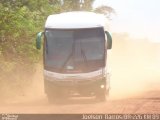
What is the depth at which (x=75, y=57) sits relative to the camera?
2209cm

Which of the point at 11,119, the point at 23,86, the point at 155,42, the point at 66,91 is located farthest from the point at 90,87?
the point at 155,42

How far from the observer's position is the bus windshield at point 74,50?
21938 mm

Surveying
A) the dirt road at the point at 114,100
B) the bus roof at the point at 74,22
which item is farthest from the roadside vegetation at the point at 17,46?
the bus roof at the point at 74,22

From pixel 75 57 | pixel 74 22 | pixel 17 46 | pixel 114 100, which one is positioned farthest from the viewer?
pixel 17 46

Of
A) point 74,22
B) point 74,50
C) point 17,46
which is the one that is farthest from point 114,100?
point 17,46

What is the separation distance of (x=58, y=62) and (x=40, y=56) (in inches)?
348

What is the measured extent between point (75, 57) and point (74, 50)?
270 millimetres

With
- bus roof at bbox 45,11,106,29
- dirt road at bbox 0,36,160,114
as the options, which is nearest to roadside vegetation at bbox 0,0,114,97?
dirt road at bbox 0,36,160,114

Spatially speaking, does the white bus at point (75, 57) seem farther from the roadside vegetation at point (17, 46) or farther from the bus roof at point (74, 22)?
the roadside vegetation at point (17, 46)

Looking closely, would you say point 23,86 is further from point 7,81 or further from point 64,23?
point 64,23

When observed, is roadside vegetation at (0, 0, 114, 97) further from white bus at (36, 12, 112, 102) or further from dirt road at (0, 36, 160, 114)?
white bus at (36, 12, 112, 102)

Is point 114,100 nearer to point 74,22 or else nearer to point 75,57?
point 75,57

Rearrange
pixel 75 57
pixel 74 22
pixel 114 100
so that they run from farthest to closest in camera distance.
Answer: pixel 114 100 → pixel 74 22 → pixel 75 57

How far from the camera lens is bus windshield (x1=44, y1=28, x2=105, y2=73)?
21.9 metres
